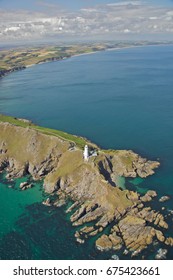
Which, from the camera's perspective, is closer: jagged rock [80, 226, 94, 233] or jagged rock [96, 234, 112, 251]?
jagged rock [96, 234, 112, 251]

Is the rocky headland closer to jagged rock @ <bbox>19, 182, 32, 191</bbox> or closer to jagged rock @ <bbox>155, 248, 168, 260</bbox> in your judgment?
jagged rock @ <bbox>155, 248, 168, 260</bbox>

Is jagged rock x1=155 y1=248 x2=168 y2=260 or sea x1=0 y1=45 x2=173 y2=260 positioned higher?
sea x1=0 y1=45 x2=173 y2=260

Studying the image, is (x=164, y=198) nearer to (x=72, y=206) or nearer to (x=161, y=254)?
(x=161, y=254)

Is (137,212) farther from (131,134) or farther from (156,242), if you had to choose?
(131,134)

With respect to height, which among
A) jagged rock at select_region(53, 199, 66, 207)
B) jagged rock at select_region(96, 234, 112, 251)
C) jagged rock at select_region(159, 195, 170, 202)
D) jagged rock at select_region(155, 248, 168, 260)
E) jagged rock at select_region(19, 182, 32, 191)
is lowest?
jagged rock at select_region(155, 248, 168, 260)

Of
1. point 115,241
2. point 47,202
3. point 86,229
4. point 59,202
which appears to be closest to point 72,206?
point 59,202

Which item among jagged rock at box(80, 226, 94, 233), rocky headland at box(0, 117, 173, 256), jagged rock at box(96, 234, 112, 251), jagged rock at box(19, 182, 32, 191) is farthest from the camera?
jagged rock at box(19, 182, 32, 191)

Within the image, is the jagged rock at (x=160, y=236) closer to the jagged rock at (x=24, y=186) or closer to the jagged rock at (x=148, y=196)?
the jagged rock at (x=148, y=196)

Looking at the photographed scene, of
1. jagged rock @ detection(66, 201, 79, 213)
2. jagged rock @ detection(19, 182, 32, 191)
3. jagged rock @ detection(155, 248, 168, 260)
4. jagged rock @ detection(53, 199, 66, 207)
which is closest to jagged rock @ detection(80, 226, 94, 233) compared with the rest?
jagged rock @ detection(66, 201, 79, 213)
